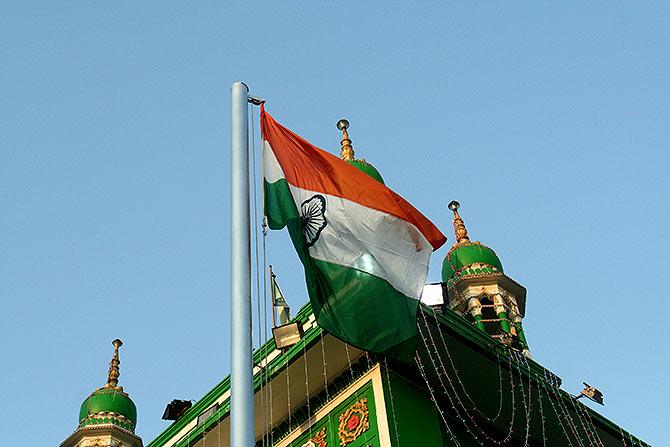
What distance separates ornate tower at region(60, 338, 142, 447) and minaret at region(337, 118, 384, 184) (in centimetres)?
1388

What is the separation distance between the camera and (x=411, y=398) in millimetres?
17547

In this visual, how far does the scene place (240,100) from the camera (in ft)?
34.3

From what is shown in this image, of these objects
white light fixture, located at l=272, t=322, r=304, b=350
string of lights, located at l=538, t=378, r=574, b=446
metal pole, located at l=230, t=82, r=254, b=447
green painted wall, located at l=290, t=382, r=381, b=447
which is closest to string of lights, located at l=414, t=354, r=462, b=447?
green painted wall, located at l=290, t=382, r=381, b=447

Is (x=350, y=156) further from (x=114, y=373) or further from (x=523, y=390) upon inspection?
(x=114, y=373)

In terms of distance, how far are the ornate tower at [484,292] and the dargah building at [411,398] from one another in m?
6.12

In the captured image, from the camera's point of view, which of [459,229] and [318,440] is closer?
[318,440]

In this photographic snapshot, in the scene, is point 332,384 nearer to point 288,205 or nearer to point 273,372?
point 273,372

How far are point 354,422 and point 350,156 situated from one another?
8.09m

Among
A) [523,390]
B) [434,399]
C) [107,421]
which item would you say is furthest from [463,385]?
[107,421]

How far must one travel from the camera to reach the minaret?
22641 millimetres

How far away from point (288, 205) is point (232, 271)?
6.98 ft

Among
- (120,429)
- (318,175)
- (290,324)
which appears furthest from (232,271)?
(120,429)

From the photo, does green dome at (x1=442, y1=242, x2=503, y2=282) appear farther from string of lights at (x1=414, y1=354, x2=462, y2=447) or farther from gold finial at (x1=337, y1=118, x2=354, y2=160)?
string of lights at (x1=414, y1=354, x2=462, y2=447)

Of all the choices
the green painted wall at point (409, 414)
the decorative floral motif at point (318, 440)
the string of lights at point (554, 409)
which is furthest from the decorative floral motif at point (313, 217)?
the string of lights at point (554, 409)
